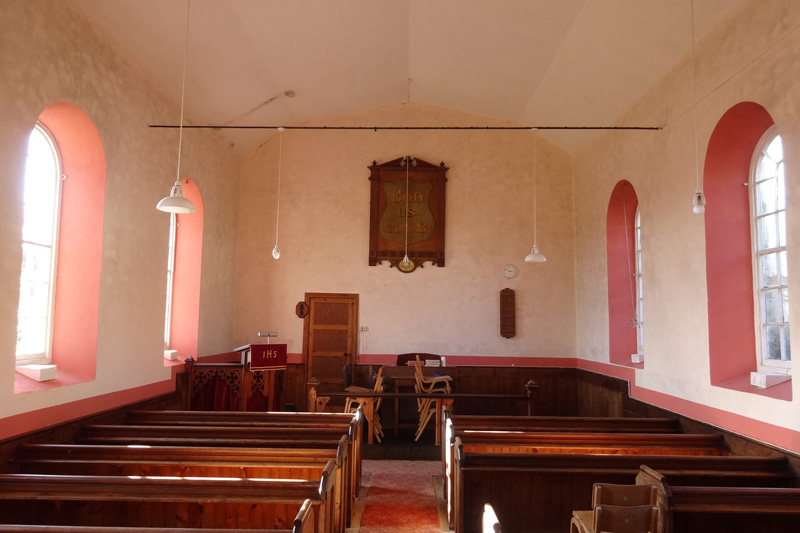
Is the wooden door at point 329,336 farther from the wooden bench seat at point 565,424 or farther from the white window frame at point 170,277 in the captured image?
the wooden bench seat at point 565,424

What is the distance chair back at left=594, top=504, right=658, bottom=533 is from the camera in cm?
324

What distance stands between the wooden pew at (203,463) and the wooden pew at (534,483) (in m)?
1.01

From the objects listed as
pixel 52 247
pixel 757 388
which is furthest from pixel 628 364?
pixel 52 247

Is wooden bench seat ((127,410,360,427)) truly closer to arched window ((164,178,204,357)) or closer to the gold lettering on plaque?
arched window ((164,178,204,357))

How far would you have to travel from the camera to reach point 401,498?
5918 mm

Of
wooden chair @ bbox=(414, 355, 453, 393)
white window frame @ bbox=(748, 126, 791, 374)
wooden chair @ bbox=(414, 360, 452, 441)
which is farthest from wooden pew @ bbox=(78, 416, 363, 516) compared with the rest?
white window frame @ bbox=(748, 126, 791, 374)

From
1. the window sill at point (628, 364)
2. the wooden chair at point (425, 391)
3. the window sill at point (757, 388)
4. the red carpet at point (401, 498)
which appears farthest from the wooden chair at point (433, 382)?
the window sill at point (757, 388)

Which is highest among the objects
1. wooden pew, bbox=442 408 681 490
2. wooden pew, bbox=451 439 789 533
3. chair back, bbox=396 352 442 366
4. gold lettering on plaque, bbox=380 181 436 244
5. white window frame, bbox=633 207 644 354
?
gold lettering on plaque, bbox=380 181 436 244

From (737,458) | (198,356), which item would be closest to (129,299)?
(198,356)

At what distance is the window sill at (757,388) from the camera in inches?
192

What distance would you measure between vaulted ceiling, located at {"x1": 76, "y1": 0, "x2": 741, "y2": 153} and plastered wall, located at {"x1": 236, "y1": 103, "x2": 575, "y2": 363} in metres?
0.75

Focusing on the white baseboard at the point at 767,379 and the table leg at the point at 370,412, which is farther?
the table leg at the point at 370,412

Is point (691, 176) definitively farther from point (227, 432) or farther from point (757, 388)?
point (227, 432)

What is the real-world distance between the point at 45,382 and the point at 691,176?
676 cm
